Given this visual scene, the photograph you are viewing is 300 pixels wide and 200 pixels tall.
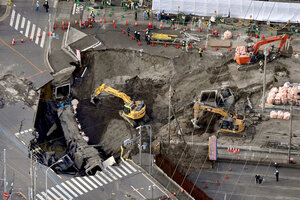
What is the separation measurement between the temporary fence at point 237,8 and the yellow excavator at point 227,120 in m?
26.1

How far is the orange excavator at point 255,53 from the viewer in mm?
147375

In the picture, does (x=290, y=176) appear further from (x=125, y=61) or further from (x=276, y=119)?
(x=125, y=61)

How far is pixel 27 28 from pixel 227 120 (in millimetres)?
38259

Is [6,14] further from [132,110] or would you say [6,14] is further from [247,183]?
[247,183]

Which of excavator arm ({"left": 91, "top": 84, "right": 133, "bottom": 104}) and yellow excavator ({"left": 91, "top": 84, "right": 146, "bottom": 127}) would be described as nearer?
yellow excavator ({"left": 91, "top": 84, "right": 146, "bottom": 127})

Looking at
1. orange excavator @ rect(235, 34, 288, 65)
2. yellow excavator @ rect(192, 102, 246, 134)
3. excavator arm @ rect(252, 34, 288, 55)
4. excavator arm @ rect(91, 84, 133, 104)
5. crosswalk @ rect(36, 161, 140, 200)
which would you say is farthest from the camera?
orange excavator @ rect(235, 34, 288, 65)

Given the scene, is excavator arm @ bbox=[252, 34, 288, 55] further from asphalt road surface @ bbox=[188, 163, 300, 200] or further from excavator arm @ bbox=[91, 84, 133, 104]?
asphalt road surface @ bbox=[188, 163, 300, 200]

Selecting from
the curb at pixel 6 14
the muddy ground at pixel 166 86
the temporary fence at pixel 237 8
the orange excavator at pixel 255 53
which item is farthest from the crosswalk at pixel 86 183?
the curb at pixel 6 14

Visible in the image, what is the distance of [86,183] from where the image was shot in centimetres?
12788

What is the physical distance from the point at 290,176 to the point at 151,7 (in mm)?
44273

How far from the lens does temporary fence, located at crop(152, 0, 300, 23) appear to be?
519 ft

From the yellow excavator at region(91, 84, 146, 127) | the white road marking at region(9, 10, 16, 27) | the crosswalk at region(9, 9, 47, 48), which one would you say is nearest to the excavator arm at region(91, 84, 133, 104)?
the yellow excavator at region(91, 84, 146, 127)

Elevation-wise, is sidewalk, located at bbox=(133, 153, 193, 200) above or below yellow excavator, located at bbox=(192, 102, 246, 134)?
below

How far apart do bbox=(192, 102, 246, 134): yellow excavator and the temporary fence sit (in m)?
26.1
